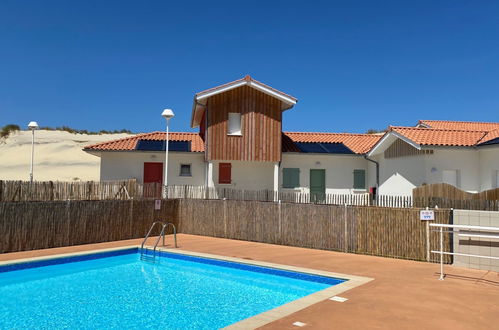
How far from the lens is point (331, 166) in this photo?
22500 millimetres

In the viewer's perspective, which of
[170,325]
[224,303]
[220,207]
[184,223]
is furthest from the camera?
[184,223]

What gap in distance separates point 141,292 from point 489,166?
14351 millimetres

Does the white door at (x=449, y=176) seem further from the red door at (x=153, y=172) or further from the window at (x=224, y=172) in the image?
the red door at (x=153, y=172)

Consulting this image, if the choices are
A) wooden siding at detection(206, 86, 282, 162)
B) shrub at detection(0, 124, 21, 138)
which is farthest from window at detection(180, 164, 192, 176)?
shrub at detection(0, 124, 21, 138)

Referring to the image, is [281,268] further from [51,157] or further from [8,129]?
[8,129]

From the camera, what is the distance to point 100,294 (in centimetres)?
938

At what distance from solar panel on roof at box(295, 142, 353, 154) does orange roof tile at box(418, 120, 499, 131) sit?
24.4 feet

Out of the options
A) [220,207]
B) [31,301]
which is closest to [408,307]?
[31,301]

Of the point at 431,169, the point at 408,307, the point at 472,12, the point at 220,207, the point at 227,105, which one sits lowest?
the point at 408,307

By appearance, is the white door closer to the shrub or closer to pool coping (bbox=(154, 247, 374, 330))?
pool coping (bbox=(154, 247, 374, 330))

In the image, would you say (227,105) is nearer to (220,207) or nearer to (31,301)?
(220,207)

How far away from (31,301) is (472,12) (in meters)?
21.6

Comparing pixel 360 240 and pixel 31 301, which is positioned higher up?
pixel 360 240

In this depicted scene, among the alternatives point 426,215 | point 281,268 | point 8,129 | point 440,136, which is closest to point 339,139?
point 440,136
